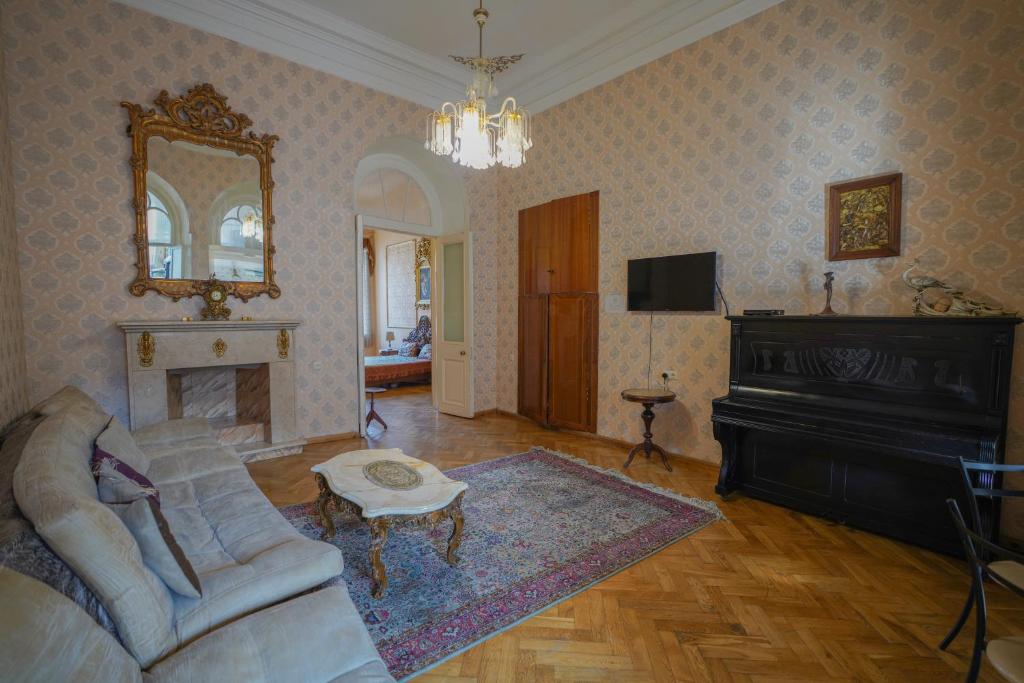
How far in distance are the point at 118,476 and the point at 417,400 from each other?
5.48 meters

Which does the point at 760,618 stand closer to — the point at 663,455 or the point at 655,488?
the point at 655,488

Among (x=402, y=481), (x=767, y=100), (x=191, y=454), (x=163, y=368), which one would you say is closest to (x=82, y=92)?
(x=163, y=368)

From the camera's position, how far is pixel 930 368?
8.64 ft

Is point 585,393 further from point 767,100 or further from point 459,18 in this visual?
point 459,18

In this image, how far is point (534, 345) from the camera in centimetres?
564

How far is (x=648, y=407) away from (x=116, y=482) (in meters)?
3.65

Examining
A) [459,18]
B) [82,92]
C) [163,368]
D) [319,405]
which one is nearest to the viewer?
[82,92]

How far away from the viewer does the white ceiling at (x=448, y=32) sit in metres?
4.02

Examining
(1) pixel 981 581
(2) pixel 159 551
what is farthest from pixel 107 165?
(1) pixel 981 581

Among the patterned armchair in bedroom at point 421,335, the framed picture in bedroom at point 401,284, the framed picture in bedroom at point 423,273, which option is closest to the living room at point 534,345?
the patterned armchair in bedroom at point 421,335

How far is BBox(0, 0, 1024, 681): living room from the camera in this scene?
1.76m

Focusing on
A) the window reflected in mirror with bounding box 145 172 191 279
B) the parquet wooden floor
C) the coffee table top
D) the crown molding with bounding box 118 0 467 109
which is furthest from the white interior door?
the parquet wooden floor

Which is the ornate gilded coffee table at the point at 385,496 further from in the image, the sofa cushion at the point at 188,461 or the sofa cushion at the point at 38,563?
the sofa cushion at the point at 38,563

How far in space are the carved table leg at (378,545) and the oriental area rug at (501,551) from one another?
0.06 metres
